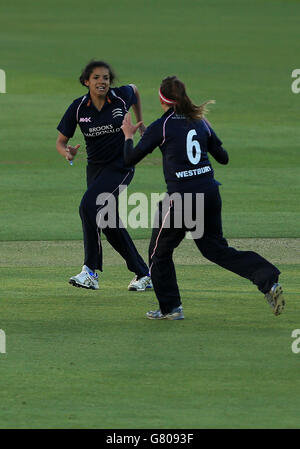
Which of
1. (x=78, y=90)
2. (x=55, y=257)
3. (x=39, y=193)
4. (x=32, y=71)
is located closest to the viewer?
(x=55, y=257)

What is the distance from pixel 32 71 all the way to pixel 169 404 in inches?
1012

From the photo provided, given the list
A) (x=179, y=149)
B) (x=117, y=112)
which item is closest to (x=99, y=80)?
(x=117, y=112)

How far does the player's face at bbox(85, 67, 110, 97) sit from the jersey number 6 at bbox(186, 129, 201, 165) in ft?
6.44

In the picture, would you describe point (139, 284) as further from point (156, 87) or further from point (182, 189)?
point (156, 87)

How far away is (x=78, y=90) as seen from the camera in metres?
30.2

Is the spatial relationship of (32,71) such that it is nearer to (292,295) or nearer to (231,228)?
(231,228)

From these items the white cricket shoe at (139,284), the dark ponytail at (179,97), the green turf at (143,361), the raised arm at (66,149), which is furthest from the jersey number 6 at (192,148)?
the white cricket shoe at (139,284)

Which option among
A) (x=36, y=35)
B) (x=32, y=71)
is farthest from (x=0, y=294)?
(x=36, y=35)

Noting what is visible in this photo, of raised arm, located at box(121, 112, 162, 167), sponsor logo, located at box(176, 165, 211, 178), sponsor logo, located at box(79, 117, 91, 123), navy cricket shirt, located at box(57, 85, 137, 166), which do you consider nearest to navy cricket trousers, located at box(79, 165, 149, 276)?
navy cricket shirt, located at box(57, 85, 137, 166)

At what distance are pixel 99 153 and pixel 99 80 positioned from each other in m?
0.73

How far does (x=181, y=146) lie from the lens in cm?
962

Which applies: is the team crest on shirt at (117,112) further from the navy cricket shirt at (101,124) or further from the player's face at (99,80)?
the player's face at (99,80)

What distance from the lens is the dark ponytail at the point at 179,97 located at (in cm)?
958

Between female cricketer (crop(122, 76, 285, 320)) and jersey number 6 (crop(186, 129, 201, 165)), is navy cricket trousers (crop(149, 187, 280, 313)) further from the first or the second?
jersey number 6 (crop(186, 129, 201, 165))
